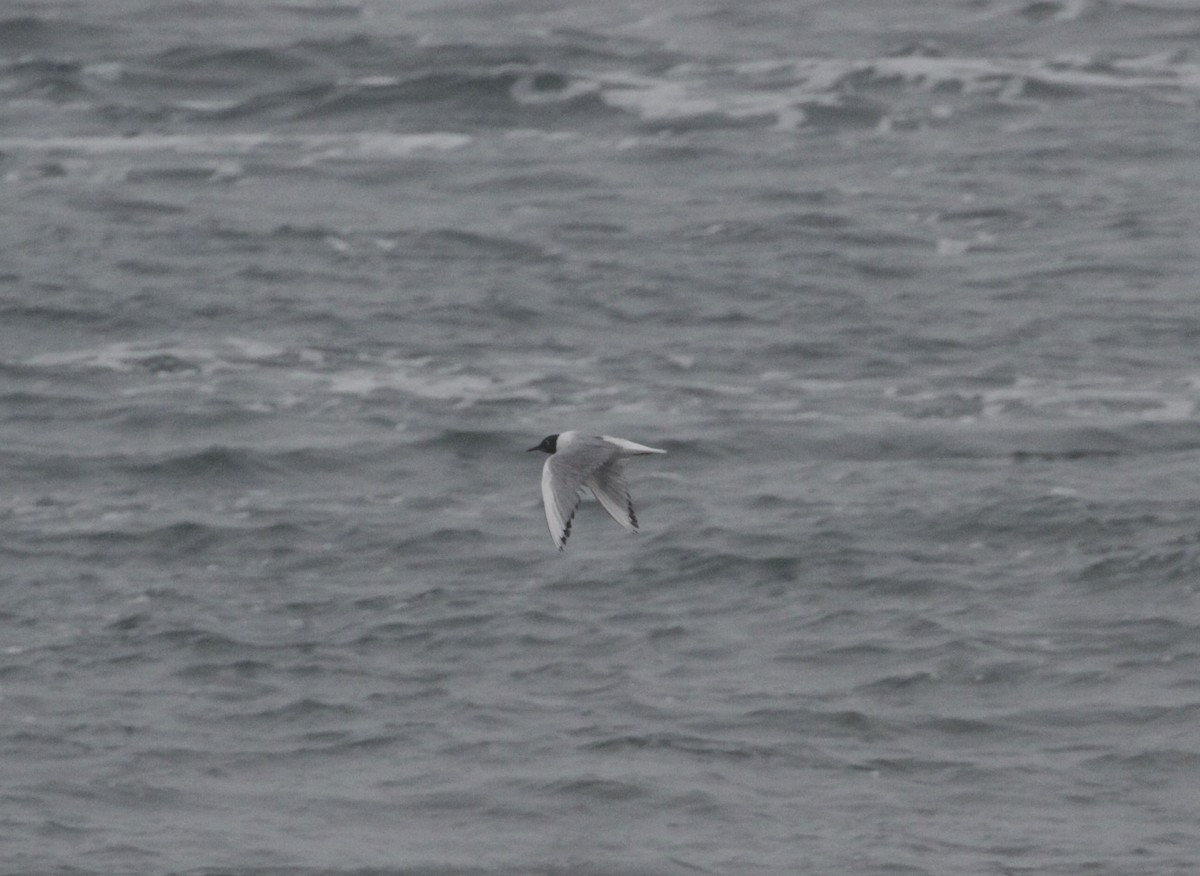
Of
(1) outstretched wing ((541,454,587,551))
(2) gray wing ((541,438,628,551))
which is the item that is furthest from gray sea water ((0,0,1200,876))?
(1) outstretched wing ((541,454,587,551))

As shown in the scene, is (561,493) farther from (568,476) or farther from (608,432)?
(608,432)

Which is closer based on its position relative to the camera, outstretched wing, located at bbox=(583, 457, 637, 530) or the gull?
the gull

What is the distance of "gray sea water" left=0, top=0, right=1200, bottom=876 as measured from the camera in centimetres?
2111

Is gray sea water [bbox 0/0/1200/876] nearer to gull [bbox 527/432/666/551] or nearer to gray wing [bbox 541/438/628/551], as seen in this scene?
gull [bbox 527/432/666/551]

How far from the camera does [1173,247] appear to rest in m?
33.8

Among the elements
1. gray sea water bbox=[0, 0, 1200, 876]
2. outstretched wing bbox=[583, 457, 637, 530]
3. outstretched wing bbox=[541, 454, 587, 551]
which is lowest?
gray sea water bbox=[0, 0, 1200, 876]

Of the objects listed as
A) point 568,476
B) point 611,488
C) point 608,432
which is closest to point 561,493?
point 568,476

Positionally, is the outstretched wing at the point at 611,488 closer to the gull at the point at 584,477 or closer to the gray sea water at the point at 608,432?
the gull at the point at 584,477

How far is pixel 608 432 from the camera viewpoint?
28141 millimetres

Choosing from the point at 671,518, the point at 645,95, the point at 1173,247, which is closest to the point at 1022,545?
the point at 671,518

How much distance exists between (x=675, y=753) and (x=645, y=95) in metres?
20.9

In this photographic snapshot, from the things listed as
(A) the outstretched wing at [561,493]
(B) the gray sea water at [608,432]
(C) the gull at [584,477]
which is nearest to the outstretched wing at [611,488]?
(C) the gull at [584,477]

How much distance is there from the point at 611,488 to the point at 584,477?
27cm

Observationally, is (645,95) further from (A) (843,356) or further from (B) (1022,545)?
(B) (1022,545)
